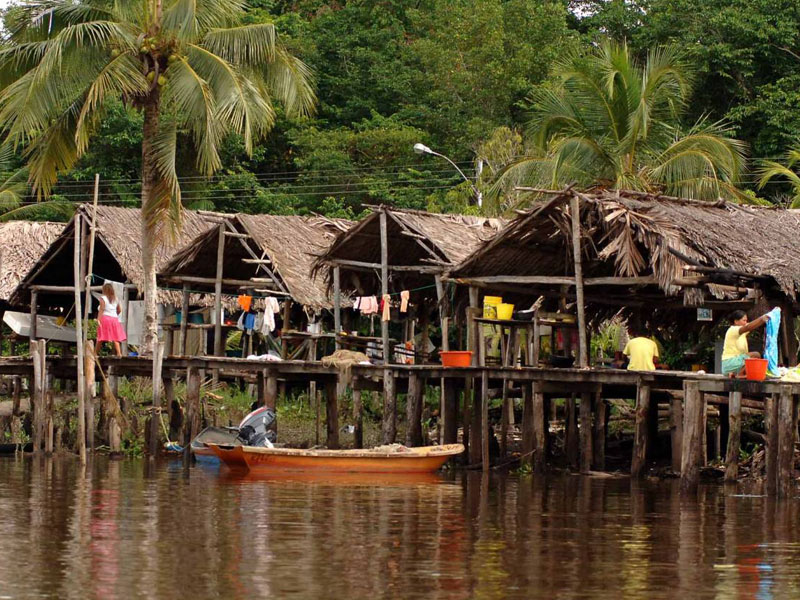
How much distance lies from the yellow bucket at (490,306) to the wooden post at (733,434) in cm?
541

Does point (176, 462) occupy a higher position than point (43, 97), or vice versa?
point (43, 97)

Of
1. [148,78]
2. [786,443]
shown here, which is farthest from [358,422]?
[786,443]

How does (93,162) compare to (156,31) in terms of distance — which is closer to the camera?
(156,31)

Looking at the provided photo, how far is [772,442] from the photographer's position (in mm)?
17188

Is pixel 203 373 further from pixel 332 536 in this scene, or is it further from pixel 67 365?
pixel 332 536

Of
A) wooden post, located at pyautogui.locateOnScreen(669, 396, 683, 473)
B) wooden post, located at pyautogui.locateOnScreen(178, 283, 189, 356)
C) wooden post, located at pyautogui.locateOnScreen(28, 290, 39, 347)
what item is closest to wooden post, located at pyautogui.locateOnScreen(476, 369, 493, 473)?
wooden post, located at pyautogui.locateOnScreen(669, 396, 683, 473)

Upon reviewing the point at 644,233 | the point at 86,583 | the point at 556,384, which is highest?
the point at 644,233

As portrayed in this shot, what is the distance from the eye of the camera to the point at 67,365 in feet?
83.9

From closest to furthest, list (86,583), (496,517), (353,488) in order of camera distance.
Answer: (86,583), (496,517), (353,488)

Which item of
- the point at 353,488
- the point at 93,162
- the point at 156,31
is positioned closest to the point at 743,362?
the point at 353,488

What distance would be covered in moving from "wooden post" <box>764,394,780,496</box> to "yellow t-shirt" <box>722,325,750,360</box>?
0.67 metres

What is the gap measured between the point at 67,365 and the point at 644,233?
11232 millimetres

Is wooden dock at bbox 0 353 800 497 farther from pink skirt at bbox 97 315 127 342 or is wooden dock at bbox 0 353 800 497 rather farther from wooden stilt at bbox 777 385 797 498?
pink skirt at bbox 97 315 127 342

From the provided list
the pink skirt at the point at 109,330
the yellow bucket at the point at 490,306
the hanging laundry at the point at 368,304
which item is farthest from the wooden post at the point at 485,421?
the pink skirt at the point at 109,330
